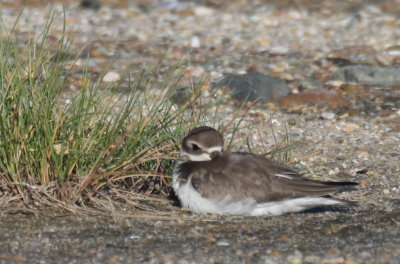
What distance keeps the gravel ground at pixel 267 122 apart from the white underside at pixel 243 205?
0.07m

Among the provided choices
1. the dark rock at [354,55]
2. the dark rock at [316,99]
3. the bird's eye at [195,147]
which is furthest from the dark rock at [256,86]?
the bird's eye at [195,147]

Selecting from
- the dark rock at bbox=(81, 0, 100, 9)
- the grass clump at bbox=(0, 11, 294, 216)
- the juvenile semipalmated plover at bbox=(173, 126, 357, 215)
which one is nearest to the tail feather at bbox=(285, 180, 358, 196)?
the juvenile semipalmated plover at bbox=(173, 126, 357, 215)

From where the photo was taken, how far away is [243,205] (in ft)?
17.5

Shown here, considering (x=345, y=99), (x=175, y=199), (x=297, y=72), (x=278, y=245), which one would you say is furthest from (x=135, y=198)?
(x=297, y=72)

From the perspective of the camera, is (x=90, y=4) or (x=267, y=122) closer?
(x=267, y=122)

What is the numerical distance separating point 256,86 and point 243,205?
343 cm

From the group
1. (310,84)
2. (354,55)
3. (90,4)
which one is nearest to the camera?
(310,84)

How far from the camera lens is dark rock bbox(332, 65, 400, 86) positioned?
29.8ft

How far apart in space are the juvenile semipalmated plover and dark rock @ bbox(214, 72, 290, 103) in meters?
2.77

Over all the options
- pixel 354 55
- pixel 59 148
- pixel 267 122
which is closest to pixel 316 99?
pixel 267 122

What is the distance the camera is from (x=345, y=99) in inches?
335

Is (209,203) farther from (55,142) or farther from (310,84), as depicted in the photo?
(310,84)

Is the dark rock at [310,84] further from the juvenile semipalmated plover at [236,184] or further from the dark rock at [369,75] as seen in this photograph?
the juvenile semipalmated plover at [236,184]

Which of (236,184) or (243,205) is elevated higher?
(236,184)
